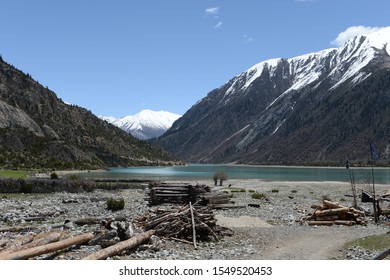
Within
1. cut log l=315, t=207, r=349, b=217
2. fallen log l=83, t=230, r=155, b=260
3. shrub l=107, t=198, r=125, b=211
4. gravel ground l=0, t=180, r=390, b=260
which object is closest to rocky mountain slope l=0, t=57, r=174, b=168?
shrub l=107, t=198, r=125, b=211

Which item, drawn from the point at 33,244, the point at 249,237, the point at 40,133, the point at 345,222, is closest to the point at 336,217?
the point at 345,222

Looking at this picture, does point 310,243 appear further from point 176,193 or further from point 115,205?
point 176,193

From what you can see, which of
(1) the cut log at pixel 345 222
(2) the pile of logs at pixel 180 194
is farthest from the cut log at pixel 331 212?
(2) the pile of logs at pixel 180 194

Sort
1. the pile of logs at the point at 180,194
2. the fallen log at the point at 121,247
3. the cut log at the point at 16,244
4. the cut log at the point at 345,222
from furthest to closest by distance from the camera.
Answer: the pile of logs at the point at 180,194 < the cut log at the point at 345,222 < the cut log at the point at 16,244 < the fallen log at the point at 121,247

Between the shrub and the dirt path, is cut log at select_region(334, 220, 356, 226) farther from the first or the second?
the shrub

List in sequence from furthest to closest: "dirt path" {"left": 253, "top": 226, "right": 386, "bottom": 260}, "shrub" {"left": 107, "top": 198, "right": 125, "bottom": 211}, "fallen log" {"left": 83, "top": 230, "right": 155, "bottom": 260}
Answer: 1. "shrub" {"left": 107, "top": 198, "right": 125, "bottom": 211}
2. "dirt path" {"left": 253, "top": 226, "right": 386, "bottom": 260}
3. "fallen log" {"left": 83, "top": 230, "right": 155, "bottom": 260}

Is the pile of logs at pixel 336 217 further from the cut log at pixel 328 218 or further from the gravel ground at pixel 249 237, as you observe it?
the gravel ground at pixel 249 237

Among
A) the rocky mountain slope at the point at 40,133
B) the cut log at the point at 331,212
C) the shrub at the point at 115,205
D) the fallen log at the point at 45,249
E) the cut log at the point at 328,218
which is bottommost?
the cut log at the point at 328,218
